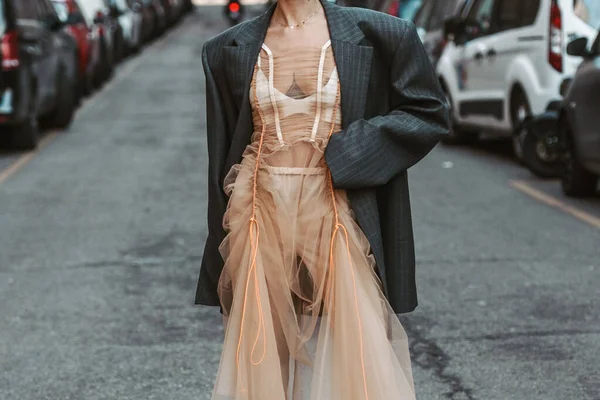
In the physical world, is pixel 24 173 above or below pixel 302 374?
below

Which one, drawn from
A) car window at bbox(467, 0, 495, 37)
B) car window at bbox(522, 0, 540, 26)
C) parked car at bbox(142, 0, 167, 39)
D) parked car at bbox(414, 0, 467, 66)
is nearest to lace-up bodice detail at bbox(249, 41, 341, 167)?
car window at bbox(522, 0, 540, 26)

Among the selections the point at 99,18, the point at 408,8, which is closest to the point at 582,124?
the point at 408,8

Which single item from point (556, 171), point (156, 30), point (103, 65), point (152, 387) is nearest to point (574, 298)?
point (152, 387)

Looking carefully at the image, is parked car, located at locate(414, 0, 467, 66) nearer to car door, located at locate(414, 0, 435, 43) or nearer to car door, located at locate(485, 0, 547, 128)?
car door, located at locate(414, 0, 435, 43)

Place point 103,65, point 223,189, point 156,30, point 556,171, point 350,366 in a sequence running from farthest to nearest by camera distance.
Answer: point 156,30
point 103,65
point 556,171
point 223,189
point 350,366

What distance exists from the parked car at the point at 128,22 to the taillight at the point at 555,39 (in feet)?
52.1

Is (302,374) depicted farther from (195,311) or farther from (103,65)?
(103,65)

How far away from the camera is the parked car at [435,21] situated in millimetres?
15703

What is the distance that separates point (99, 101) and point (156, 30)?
17.0 m

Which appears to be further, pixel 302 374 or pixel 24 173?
pixel 24 173

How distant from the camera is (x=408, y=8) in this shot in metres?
18.6

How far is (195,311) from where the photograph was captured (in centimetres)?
666

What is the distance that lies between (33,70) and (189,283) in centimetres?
731

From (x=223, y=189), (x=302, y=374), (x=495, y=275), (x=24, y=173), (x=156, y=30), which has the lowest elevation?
(x=156, y=30)
